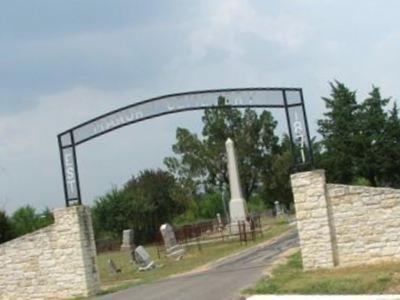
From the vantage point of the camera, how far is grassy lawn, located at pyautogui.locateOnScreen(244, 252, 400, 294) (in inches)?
548

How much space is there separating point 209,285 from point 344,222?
134 inches

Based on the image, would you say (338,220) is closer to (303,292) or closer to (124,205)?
(303,292)

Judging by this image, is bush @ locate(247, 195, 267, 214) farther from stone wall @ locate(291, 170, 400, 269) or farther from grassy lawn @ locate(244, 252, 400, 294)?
grassy lawn @ locate(244, 252, 400, 294)

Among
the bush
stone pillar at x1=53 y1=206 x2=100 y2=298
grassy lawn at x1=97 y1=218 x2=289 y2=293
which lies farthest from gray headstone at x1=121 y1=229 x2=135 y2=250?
the bush

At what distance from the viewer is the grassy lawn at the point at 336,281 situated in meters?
13.9

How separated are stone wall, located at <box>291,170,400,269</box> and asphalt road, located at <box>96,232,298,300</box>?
166 centimetres

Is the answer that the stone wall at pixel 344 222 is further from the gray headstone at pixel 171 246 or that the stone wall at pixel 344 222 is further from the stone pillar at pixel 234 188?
the stone pillar at pixel 234 188

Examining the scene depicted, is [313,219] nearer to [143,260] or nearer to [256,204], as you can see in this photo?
[143,260]

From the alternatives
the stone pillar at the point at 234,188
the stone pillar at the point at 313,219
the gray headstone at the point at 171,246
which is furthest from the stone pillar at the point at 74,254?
the stone pillar at the point at 234,188

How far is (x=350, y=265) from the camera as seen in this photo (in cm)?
1733

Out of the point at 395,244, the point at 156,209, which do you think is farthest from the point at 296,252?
Result: the point at 156,209

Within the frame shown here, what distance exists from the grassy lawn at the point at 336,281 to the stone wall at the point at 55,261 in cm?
521

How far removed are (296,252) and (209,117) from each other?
148 ft

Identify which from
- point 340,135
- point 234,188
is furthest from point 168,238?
point 340,135
